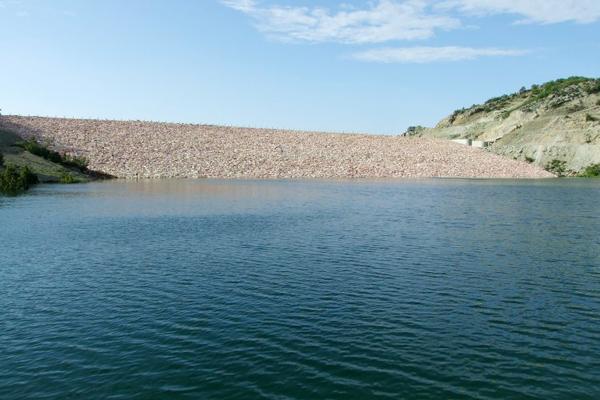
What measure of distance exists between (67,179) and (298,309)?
65.1 m

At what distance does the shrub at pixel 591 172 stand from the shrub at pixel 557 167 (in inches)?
153

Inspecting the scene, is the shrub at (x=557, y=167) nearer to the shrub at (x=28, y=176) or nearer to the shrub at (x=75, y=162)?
the shrub at (x=75, y=162)

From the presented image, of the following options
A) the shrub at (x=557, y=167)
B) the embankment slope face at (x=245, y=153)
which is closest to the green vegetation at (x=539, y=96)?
the shrub at (x=557, y=167)

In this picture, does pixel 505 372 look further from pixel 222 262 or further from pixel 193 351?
pixel 222 262

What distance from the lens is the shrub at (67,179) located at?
7369 centimetres

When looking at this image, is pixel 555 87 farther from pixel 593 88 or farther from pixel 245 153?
pixel 245 153

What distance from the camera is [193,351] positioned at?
49.8ft

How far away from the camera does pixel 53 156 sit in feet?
269

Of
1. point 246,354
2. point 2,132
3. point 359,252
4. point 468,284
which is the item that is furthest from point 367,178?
point 246,354

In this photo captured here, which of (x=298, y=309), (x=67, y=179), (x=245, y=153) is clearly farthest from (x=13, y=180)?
(x=298, y=309)

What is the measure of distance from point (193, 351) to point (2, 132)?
85.4 m

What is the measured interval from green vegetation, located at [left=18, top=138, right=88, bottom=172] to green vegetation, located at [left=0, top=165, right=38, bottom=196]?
14.0m

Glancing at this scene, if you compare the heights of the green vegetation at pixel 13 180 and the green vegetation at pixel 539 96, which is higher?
the green vegetation at pixel 539 96

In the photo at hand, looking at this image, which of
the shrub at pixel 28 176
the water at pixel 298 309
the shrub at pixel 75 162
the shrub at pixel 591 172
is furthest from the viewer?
the shrub at pixel 591 172
